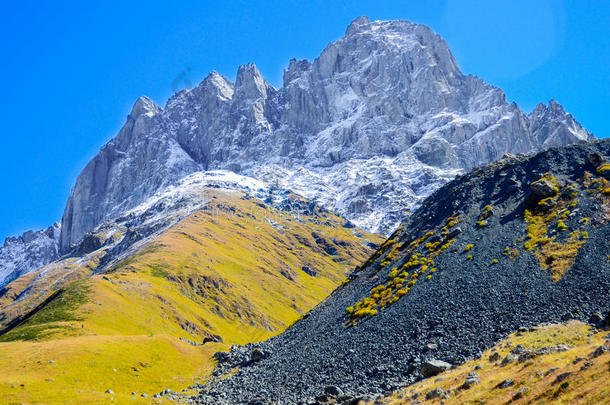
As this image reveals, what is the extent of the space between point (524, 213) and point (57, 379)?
301 feet

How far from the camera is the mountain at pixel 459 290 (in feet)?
181

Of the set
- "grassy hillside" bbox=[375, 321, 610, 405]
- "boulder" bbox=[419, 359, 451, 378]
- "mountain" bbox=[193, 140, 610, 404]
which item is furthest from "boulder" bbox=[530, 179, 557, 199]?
"boulder" bbox=[419, 359, 451, 378]

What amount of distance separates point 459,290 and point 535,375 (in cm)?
2845

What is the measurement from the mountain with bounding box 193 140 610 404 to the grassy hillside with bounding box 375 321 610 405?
4.21m

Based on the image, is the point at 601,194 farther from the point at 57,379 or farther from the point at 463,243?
the point at 57,379

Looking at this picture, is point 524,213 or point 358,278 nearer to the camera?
point 524,213

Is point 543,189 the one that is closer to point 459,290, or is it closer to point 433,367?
point 459,290

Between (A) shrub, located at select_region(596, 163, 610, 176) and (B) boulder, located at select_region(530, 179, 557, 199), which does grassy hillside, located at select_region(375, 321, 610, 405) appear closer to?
(B) boulder, located at select_region(530, 179, 557, 199)

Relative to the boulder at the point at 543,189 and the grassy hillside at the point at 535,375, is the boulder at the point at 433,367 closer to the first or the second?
the grassy hillside at the point at 535,375

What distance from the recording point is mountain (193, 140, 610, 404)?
55094 millimetres

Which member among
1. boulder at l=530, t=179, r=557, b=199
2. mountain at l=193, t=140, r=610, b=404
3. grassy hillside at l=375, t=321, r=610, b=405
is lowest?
grassy hillside at l=375, t=321, r=610, b=405

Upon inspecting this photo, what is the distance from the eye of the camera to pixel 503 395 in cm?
3659

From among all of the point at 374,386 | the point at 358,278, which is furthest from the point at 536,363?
the point at 358,278

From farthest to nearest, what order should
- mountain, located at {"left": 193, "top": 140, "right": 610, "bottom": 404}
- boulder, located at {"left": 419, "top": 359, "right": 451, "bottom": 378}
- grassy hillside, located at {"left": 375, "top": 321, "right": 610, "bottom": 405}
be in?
mountain, located at {"left": 193, "top": 140, "right": 610, "bottom": 404}
boulder, located at {"left": 419, "top": 359, "right": 451, "bottom": 378}
grassy hillside, located at {"left": 375, "top": 321, "right": 610, "bottom": 405}
